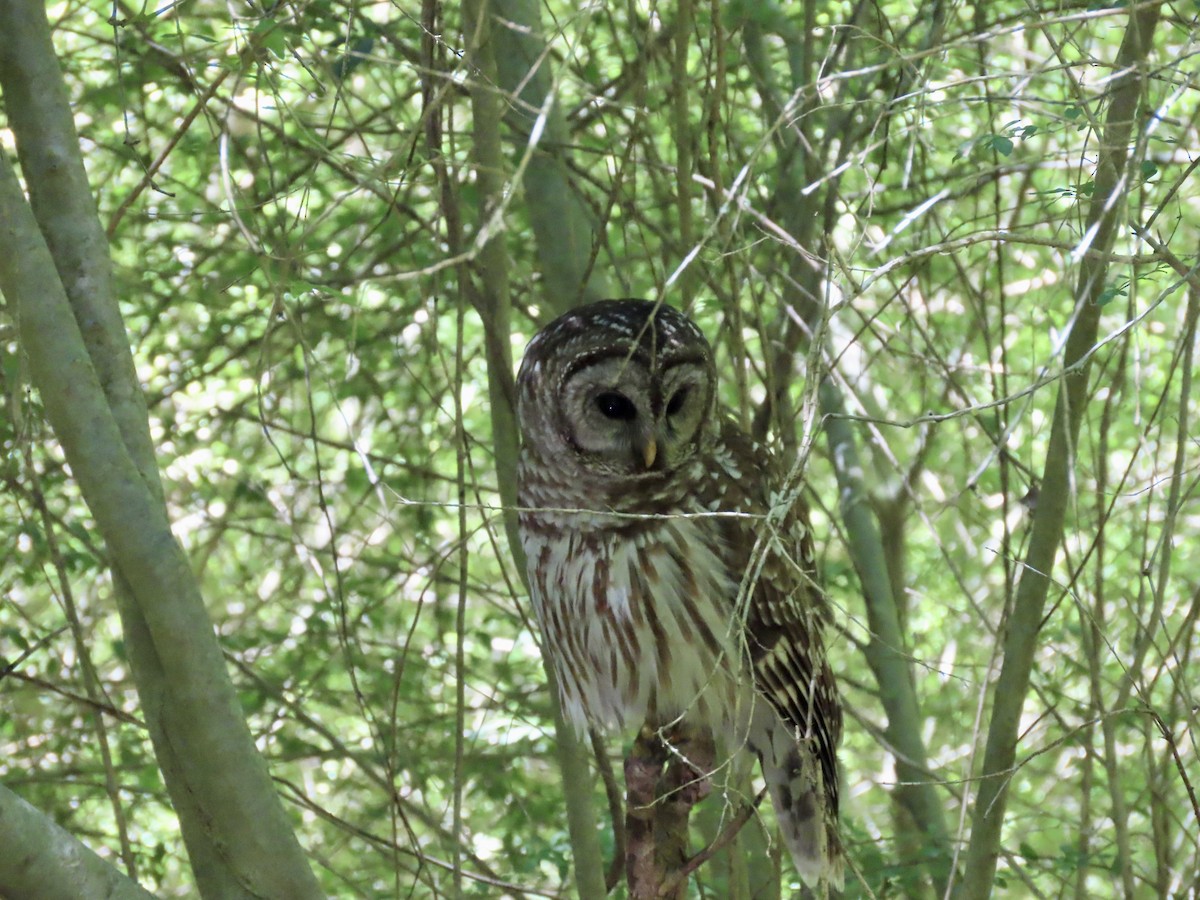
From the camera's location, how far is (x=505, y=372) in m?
2.65

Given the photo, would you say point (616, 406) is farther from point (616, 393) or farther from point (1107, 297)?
point (1107, 297)

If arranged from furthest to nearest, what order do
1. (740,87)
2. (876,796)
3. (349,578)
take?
1. (876,796)
2. (349,578)
3. (740,87)

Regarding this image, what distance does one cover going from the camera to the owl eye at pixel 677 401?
2621 millimetres

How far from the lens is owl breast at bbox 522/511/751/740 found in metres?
2.66

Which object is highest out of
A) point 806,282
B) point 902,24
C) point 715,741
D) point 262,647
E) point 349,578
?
point 902,24

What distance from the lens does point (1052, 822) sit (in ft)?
16.3

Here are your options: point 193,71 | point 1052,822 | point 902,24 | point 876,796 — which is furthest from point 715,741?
point 876,796

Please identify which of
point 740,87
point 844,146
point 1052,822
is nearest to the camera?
point 844,146

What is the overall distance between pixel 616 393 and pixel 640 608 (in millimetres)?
452

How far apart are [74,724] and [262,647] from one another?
2.52 feet

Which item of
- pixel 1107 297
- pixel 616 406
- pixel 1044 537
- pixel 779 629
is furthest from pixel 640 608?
pixel 1107 297

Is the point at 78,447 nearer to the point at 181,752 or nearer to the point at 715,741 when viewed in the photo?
the point at 181,752

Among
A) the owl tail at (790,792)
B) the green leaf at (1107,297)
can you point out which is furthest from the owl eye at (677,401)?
the green leaf at (1107,297)

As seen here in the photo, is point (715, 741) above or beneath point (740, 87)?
beneath
